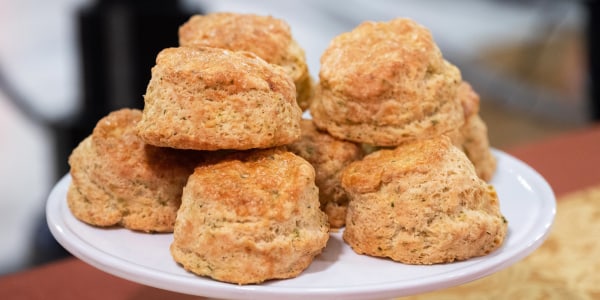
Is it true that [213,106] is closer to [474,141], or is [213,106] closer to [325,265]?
[325,265]

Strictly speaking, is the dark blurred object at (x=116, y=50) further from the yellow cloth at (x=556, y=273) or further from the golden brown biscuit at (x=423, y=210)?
the golden brown biscuit at (x=423, y=210)

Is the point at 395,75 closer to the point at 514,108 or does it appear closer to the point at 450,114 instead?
the point at 450,114

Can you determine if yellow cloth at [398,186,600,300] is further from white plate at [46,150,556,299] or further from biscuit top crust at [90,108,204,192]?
biscuit top crust at [90,108,204,192]

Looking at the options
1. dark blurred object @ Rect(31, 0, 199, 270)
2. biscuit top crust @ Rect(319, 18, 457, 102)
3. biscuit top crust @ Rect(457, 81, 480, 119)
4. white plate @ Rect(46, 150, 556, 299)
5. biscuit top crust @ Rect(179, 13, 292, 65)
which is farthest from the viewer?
dark blurred object @ Rect(31, 0, 199, 270)

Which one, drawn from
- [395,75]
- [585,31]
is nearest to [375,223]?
[395,75]

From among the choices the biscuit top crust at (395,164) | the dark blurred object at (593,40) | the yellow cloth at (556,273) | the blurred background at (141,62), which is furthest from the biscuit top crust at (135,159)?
the dark blurred object at (593,40)

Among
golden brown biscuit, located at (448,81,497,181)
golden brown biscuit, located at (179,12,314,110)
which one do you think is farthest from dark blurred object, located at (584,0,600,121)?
golden brown biscuit, located at (179,12,314,110)
